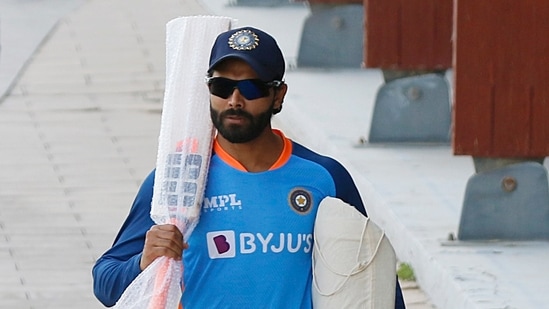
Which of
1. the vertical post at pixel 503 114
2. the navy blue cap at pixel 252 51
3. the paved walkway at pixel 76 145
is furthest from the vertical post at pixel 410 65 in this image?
the navy blue cap at pixel 252 51

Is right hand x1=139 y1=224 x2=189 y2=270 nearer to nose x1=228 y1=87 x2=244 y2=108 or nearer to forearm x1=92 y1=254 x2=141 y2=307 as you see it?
forearm x1=92 y1=254 x2=141 y2=307

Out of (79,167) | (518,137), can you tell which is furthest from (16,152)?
(518,137)

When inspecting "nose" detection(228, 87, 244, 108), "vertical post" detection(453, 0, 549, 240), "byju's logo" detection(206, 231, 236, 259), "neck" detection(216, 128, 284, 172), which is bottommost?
"vertical post" detection(453, 0, 549, 240)

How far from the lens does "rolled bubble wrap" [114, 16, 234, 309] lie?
322 cm

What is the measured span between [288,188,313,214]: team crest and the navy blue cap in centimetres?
26

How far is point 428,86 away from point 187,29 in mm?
5183

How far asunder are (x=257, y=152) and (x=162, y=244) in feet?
1.03

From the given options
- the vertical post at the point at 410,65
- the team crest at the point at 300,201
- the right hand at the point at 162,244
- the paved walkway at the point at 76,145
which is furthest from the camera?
the vertical post at the point at 410,65

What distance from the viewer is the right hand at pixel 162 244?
3.18 m

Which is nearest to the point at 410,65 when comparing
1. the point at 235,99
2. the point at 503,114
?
the point at 503,114

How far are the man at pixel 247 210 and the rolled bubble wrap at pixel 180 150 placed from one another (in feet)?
0.14

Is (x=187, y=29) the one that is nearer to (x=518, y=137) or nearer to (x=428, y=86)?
(x=518, y=137)

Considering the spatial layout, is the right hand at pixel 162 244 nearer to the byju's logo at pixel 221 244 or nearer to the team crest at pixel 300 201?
the byju's logo at pixel 221 244

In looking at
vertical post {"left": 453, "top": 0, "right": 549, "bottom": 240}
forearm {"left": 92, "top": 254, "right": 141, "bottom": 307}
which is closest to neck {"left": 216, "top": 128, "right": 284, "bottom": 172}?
Answer: forearm {"left": 92, "top": 254, "right": 141, "bottom": 307}
